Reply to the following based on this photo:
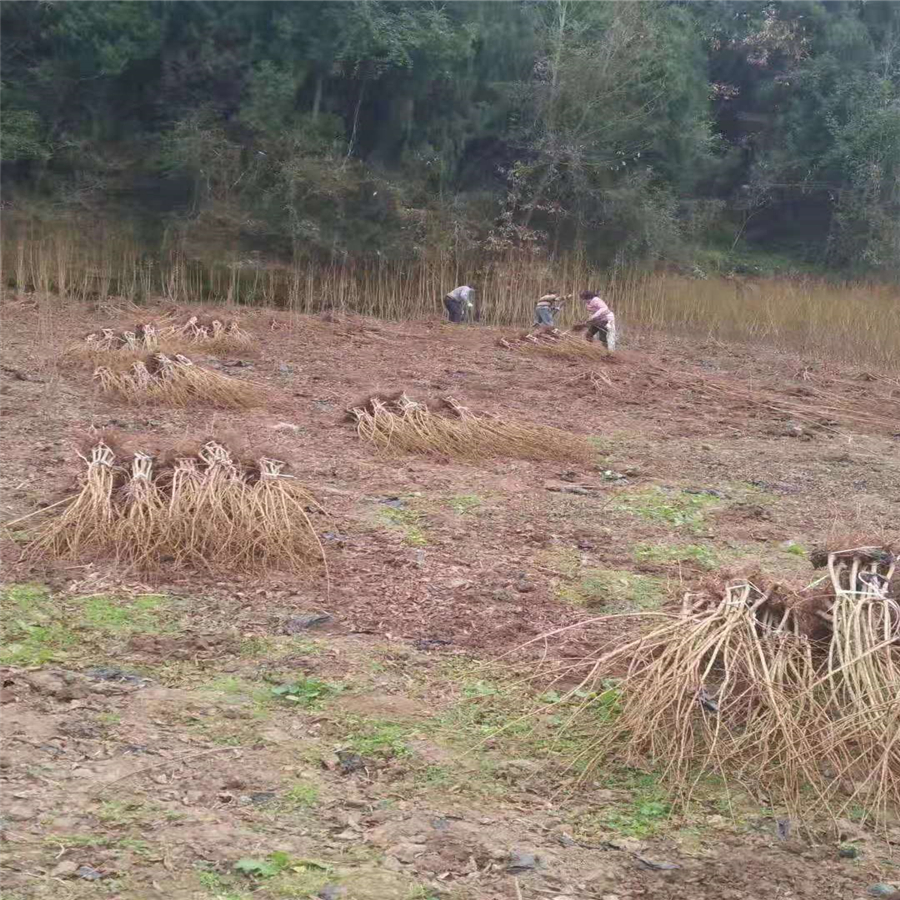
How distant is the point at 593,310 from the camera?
11.4m

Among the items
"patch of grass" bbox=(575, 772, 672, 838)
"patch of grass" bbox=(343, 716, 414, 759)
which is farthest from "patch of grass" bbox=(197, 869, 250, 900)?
"patch of grass" bbox=(575, 772, 672, 838)

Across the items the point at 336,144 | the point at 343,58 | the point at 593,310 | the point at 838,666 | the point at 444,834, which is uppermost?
the point at 343,58

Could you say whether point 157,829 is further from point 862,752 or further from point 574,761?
point 862,752

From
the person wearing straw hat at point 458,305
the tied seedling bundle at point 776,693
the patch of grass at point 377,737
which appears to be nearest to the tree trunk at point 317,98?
the person wearing straw hat at point 458,305

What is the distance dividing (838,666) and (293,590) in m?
1.90

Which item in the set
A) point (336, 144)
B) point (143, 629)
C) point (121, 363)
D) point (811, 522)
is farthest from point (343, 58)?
point (143, 629)

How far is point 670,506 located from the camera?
559 cm

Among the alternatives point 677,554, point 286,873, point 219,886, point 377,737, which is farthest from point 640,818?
point 677,554

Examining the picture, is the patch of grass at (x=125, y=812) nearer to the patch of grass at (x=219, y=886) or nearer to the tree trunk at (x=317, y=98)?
the patch of grass at (x=219, y=886)

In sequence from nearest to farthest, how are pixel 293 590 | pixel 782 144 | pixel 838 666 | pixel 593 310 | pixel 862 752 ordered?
pixel 862 752, pixel 838 666, pixel 293 590, pixel 593 310, pixel 782 144

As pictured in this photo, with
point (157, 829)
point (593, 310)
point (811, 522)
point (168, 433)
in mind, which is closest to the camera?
point (157, 829)

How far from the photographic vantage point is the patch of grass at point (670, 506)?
17.5 ft

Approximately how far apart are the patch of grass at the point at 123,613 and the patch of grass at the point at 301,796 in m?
1.09

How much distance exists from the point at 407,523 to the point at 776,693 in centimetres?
221
